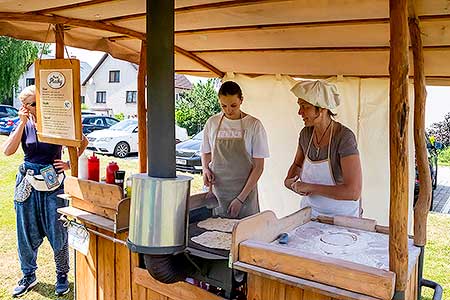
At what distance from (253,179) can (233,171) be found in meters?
0.16

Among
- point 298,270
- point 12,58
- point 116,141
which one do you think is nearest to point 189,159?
point 116,141

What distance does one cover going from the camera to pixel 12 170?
8.93m

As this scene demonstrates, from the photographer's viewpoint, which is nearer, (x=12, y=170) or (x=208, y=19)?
(x=208, y=19)

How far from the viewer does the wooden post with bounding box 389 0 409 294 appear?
1245 mm

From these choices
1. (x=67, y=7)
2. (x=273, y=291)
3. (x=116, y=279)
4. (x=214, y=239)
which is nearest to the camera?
(x=273, y=291)

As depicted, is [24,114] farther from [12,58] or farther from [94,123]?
[12,58]

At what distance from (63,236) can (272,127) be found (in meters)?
2.13


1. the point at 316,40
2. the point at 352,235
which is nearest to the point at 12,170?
the point at 316,40

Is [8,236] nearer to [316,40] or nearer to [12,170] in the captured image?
[316,40]

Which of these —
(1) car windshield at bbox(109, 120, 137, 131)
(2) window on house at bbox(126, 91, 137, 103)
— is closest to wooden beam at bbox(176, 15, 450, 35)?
(1) car windshield at bbox(109, 120, 137, 131)

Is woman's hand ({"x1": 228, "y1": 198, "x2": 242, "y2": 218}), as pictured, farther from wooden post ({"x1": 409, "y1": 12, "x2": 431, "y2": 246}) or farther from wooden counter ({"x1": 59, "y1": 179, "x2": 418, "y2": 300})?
wooden post ({"x1": 409, "y1": 12, "x2": 431, "y2": 246})

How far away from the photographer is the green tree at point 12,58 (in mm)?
15034

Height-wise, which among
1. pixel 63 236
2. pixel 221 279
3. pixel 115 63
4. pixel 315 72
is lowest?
pixel 63 236

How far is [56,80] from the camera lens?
102 inches
